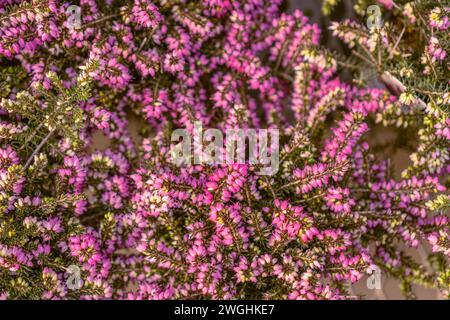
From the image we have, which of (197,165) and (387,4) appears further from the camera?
(387,4)

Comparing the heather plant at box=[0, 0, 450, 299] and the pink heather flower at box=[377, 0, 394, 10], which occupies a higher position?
the pink heather flower at box=[377, 0, 394, 10]

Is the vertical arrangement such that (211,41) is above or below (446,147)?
above

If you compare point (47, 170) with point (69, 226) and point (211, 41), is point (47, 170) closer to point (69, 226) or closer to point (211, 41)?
point (69, 226)

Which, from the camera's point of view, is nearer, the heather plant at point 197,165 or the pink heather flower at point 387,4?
the heather plant at point 197,165

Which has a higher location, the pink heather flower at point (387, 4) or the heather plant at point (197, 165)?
the pink heather flower at point (387, 4)

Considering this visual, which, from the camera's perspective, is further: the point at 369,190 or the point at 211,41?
the point at 211,41

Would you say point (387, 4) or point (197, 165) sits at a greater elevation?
point (387, 4)

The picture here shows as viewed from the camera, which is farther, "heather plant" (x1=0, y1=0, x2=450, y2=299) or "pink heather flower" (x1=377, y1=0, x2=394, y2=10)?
"pink heather flower" (x1=377, y1=0, x2=394, y2=10)
